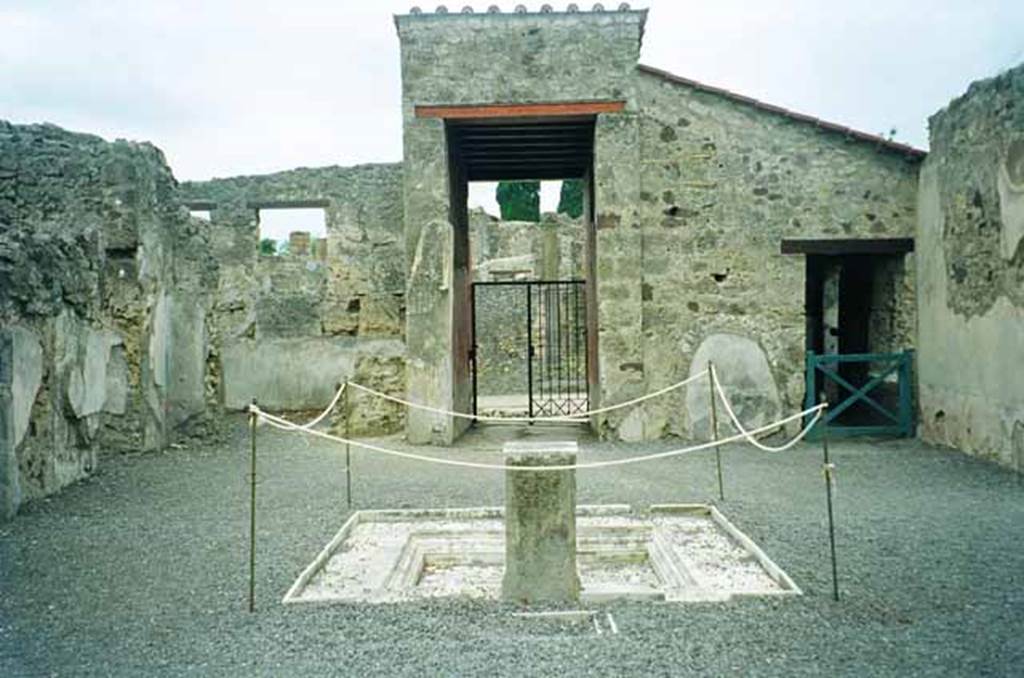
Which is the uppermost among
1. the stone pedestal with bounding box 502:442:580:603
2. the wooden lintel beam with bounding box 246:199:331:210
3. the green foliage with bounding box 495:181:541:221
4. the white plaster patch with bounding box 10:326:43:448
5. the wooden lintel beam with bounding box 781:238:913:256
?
the green foliage with bounding box 495:181:541:221

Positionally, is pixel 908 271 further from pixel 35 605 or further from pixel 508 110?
pixel 35 605

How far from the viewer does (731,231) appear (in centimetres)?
1112

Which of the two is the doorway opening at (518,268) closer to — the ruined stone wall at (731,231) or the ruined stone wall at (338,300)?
the ruined stone wall at (731,231)

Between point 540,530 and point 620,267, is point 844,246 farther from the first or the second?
point 540,530

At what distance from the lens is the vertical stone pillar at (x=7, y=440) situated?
265 inches

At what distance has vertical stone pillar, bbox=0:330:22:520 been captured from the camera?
6730 millimetres

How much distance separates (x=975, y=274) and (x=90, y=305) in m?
9.02

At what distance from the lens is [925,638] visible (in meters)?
4.21

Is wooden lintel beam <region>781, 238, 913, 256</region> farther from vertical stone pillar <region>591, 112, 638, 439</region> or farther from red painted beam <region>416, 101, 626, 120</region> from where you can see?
red painted beam <region>416, 101, 626, 120</region>

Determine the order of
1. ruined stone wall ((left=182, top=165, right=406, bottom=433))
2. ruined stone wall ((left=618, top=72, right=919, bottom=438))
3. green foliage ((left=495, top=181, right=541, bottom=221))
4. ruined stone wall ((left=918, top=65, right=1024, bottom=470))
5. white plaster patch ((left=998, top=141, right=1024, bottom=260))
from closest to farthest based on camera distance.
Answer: white plaster patch ((left=998, top=141, right=1024, bottom=260))
ruined stone wall ((left=918, top=65, right=1024, bottom=470))
ruined stone wall ((left=618, top=72, right=919, bottom=438))
ruined stone wall ((left=182, top=165, right=406, bottom=433))
green foliage ((left=495, top=181, right=541, bottom=221))

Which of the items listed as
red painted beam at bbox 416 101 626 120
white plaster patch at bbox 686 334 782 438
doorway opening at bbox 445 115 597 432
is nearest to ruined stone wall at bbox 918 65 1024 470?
white plaster patch at bbox 686 334 782 438

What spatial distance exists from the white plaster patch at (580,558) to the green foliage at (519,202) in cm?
2361

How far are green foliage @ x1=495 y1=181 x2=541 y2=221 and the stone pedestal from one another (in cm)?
2536

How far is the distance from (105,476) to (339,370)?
263 inches
